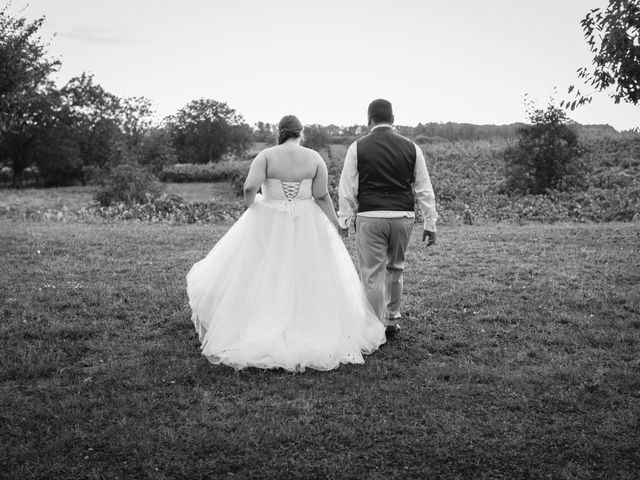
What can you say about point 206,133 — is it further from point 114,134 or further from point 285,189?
point 285,189

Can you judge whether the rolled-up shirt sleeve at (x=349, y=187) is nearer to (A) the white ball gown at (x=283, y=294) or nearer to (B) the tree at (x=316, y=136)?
(A) the white ball gown at (x=283, y=294)

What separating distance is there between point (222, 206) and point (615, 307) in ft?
52.4

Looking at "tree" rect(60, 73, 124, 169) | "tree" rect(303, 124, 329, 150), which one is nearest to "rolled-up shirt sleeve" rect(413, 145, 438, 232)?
"tree" rect(303, 124, 329, 150)

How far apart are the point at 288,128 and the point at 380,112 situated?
1142mm

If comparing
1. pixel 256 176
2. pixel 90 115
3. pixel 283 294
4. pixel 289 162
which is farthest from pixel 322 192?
pixel 90 115

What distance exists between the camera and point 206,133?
215ft

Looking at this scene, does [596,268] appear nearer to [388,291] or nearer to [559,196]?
[388,291]

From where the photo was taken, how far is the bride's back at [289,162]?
6.44 meters

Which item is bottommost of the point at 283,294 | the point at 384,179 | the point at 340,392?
the point at 340,392

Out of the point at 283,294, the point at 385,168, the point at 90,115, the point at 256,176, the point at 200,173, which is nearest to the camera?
the point at 283,294

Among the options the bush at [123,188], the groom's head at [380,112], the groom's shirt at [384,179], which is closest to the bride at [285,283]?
the groom's shirt at [384,179]

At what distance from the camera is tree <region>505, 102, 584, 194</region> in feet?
76.3

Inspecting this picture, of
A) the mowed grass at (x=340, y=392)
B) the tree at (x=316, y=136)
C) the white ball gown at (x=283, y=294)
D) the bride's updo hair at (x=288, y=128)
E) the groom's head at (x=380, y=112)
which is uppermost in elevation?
the tree at (x=316, y=136)

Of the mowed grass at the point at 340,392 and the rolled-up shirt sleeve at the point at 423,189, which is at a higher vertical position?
the rolled-up shirt sleeve at the point at 423,189
